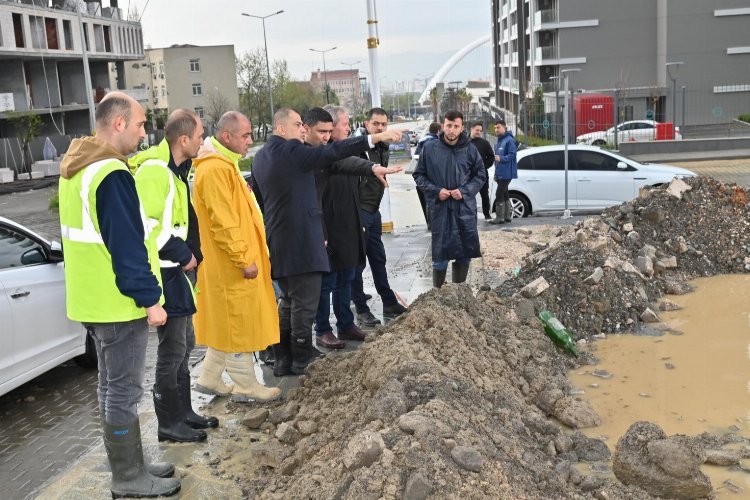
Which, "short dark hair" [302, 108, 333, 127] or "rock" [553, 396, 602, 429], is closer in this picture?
"rock" [553, 396, 602, 429]

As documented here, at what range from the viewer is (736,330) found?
8.05 meters

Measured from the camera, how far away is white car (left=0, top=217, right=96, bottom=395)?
6199mm

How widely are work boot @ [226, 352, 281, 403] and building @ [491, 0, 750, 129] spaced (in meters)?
43.5

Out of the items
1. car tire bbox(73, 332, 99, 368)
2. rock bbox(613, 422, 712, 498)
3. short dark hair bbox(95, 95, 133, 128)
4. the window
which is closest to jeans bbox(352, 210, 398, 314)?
car tire bbox(73, 332, 99, 368)

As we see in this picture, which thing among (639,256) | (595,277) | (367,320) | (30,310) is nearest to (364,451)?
(30,310)

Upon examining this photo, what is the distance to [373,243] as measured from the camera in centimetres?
847

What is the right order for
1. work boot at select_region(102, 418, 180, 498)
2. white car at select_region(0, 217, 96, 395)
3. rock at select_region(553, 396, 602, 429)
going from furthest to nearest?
1. white car at select_region(0, 217, 96, 395)
2. rock at select_region(553, 396, 602, 429)
3. work boot at select_region(102, 418, 180, 498)

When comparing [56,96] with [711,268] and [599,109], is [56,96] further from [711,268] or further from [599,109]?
[711,268]

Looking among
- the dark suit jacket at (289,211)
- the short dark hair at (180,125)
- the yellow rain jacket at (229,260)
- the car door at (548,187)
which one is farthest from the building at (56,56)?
the short dark hair at (180,125)

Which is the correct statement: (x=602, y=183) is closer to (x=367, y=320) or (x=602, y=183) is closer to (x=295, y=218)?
(x=367, y=320)

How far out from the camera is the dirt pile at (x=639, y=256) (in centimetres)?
827

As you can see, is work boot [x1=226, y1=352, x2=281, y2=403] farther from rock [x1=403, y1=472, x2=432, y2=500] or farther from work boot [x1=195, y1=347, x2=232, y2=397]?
rock [x1=403, y1=472, x2=432, y2=500]

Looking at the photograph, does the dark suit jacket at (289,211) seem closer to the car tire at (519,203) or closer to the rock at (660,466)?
the rock at (660,466)

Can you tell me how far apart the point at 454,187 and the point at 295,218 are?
2537 mm
